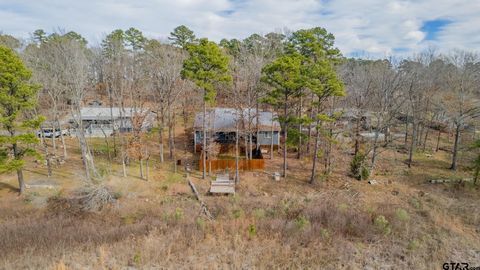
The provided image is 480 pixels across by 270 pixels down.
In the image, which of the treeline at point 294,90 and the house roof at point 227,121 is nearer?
the treeline at point 294,90

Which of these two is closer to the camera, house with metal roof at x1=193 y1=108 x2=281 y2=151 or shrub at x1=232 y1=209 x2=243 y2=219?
shrub at x1=232 y1=209 x2=243 y2=219

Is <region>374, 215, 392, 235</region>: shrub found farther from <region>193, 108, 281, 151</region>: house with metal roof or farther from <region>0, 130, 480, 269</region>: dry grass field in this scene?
<region>193, 108, 281, 151</region>: house with metal roof

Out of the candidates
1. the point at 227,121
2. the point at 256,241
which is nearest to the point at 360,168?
the point at 227,121

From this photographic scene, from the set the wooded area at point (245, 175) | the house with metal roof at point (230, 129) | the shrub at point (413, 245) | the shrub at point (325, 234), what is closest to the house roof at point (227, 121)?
the house with metal roof at point (230, 129)

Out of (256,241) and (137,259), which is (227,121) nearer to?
(256,241)

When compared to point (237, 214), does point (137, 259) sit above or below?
above

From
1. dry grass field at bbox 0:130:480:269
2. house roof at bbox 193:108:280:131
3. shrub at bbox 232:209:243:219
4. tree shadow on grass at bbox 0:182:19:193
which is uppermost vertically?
house roof at bbox 193:108:280:131

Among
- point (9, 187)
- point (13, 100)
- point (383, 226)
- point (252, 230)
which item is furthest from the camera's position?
point (9, 187)

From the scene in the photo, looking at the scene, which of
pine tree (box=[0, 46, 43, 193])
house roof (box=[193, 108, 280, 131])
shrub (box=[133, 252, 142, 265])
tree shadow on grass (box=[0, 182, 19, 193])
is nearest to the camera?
shrub (box=[133, 252, 142, 265])

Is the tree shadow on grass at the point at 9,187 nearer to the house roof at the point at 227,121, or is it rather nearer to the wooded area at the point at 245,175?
the wooded area at the point at 245,175

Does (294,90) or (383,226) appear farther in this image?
(294,90)

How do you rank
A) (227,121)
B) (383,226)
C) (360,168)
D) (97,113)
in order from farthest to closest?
(97,113), (227,121), (360,168), (383,226)

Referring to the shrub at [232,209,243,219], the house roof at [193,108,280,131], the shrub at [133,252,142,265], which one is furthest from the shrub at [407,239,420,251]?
the house roof at [193,108,280,131]
